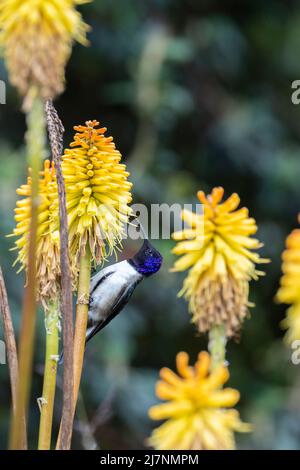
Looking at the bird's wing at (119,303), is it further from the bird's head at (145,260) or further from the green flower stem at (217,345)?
the green flower stem at (217,345)

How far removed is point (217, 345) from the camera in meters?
1.07

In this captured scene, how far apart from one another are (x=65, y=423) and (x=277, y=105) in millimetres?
5464

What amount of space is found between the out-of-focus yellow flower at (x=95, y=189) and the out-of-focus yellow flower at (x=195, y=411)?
363 mm

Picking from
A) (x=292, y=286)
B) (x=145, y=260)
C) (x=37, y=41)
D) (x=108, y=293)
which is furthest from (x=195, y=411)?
(x=145, y=260)

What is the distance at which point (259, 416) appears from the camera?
4965 mm

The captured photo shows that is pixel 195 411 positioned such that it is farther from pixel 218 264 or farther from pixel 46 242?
pixel 46 242

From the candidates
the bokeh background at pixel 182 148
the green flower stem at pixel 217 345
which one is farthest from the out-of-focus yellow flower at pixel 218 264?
the bokeh background at pixel 182 148

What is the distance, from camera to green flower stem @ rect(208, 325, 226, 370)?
1022 millimetres

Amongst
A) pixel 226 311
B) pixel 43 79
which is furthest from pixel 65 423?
pixel 43 79

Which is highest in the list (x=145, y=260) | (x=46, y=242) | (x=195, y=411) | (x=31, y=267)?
(x=145, y=260)

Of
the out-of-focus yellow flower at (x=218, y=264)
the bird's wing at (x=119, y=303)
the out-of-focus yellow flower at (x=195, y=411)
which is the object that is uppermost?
the bird's wing at (x=119, y=303)

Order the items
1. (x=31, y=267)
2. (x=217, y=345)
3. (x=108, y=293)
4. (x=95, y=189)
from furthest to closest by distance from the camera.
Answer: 1. (x=108, y=293)
2. (x=95, y=189)
3. (x=217, y=345)
4. (x=31, y=267)

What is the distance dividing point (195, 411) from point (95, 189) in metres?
0.44

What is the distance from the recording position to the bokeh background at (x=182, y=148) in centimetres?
469
